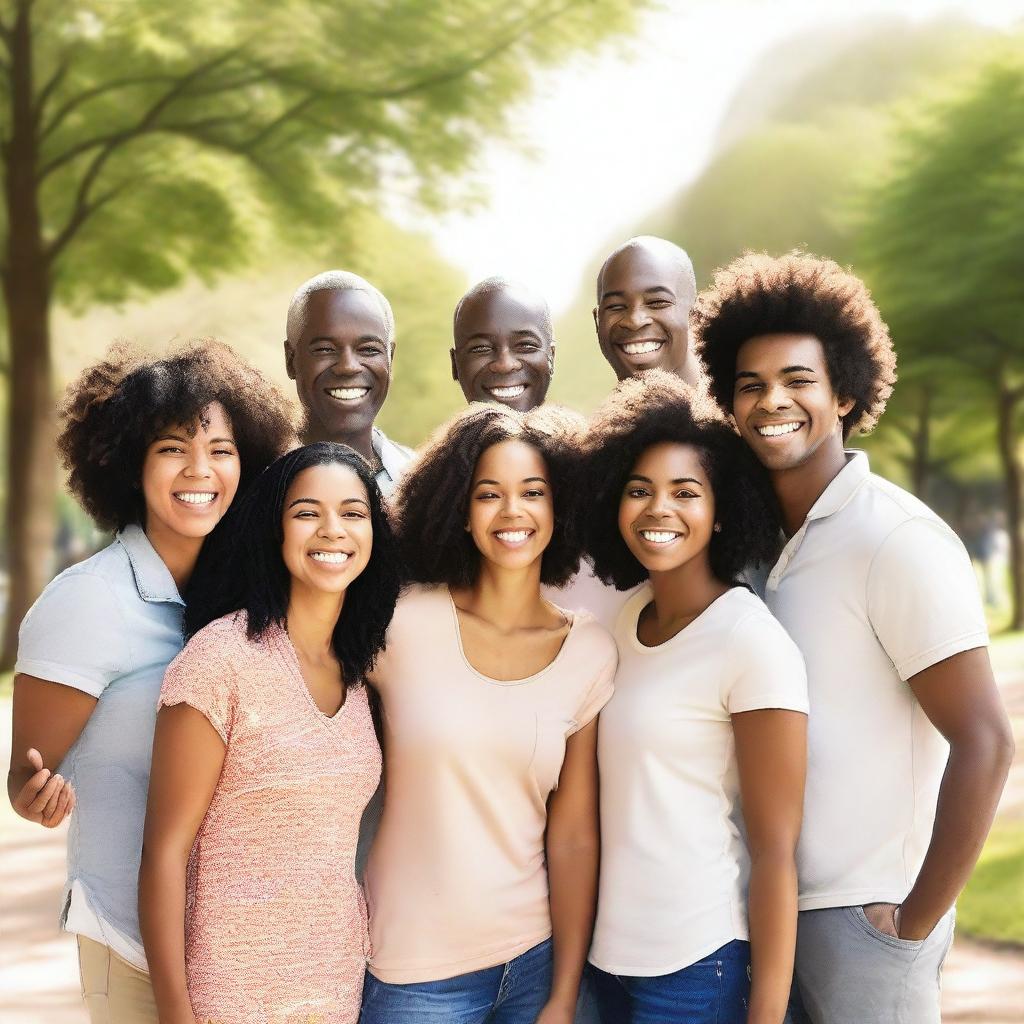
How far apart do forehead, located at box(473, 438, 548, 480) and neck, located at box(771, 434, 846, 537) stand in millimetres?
649

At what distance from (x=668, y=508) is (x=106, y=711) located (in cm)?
147

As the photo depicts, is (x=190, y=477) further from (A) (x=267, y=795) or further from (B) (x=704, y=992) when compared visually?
(B) (x=704, y=992)

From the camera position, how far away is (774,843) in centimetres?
312

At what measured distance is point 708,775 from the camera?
3219 mm

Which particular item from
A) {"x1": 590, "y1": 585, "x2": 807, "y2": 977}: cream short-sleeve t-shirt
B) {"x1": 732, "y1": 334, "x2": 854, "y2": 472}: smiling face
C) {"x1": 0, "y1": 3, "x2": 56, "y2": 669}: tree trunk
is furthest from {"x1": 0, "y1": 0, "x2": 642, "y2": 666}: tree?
{"x1": 590, "y1": 585, "x2": 807, "y2": 977}: cream short-sleeve t-shirt

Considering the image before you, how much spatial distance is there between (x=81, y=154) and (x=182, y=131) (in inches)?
52.7

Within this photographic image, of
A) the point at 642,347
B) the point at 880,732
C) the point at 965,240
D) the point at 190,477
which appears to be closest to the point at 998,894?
the point at 642,347

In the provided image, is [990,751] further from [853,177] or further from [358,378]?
[853,177]

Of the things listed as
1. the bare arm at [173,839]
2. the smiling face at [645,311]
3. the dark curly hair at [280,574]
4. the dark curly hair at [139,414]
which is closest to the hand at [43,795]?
the bare arm at [173,839]

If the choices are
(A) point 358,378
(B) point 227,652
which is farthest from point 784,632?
(A) point 358,378

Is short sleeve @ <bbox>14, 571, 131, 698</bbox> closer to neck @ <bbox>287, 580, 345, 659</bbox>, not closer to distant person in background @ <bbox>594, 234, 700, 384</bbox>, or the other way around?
neck @ <bbox>287, 580, 345, 659</bbox>

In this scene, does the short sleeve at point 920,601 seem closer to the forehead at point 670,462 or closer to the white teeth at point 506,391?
the forehead at point 670,462

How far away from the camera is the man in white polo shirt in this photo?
126 inches

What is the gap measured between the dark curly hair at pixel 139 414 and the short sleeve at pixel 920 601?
1.63 metres
